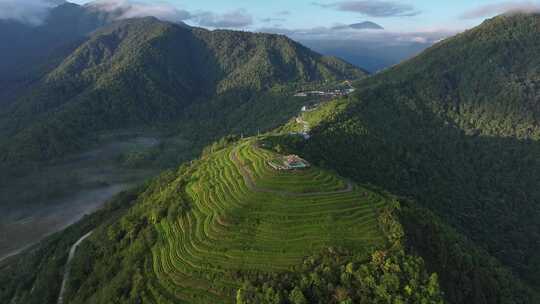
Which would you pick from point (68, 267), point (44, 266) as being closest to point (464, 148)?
point (68, 267)

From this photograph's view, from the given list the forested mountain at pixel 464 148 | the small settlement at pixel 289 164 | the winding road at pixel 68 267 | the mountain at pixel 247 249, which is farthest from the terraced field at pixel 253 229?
the winding road at pixel 68 267

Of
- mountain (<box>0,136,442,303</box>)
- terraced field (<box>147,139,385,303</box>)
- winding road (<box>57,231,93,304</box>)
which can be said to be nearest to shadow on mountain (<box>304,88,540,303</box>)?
mountain (<box>0,136,442,303</box>)

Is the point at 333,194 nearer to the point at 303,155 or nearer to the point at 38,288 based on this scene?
the point at 303,155

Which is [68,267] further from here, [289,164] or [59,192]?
[59,192]

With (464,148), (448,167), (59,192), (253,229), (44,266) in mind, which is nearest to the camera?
(253,229)

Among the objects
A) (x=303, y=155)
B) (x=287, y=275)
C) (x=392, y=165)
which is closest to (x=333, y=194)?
(x=287, y=275)

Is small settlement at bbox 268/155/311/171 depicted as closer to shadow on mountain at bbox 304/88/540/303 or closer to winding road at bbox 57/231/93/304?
shadow on mountain at bbox 304/88/540/303

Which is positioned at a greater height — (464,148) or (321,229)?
(321,229)

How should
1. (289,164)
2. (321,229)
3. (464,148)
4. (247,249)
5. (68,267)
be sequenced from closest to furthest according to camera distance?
(247,249) < (321,229) < (289,164) < (68,267) < (464,148)
